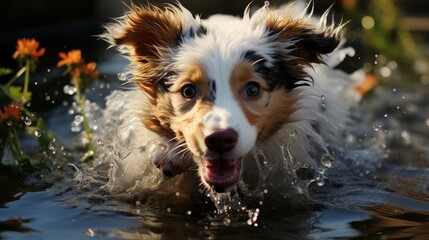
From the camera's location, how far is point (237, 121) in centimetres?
381

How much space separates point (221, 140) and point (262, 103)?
0.53m

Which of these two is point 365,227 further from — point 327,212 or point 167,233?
point 167,233

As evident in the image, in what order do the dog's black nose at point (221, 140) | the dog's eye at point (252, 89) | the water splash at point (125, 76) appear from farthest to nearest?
the water splash at point (125, 76) → the dog's eye at point (252, 89) → the dog's black nose at point (221, 140)

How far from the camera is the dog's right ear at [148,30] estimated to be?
4.45m

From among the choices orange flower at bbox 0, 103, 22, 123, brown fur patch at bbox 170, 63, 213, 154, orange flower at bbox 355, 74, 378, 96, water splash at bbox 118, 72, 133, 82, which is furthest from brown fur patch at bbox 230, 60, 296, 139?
orange flower at bbox 355, 74, 378, 96

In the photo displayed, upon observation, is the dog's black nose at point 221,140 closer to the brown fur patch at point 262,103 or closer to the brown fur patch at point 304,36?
the brown fur patch at point 262,103

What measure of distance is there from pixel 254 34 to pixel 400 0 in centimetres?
1009

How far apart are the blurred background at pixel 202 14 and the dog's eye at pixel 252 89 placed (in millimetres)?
2973

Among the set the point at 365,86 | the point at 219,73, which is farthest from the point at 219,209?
the point at 365,86

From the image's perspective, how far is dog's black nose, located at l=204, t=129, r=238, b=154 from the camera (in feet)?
12.2

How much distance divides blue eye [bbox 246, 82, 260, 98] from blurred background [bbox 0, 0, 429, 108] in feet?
9.75

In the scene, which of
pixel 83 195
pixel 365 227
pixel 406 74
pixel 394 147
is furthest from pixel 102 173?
pixel 406 74

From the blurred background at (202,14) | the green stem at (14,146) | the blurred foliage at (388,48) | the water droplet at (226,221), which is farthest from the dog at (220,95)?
the blurred foliage at (388,48)

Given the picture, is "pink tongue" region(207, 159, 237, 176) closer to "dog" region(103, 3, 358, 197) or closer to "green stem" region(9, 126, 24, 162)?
"dog" region(103, 3, 358, 197)
